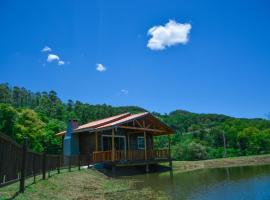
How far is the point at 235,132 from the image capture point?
52.4 metres

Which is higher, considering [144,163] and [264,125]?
[264,125]

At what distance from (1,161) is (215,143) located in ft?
171

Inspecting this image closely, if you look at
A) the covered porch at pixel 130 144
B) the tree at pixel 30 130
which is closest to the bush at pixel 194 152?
the covered porch at pixel 130 144

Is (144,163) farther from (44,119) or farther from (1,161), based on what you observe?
(44,119)

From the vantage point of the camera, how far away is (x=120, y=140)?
80.3 ft

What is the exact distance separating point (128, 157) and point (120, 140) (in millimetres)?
3377

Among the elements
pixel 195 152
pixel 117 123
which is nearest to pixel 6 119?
pixel 117 123

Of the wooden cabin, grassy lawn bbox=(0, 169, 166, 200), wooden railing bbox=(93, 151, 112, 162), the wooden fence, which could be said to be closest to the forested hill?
the wooden cabin

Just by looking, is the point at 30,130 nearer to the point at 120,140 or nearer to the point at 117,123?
the point at 120,140

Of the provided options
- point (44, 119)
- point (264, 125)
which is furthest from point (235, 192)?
point (264, 125)

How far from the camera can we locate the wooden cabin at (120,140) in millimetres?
Answer: 21094

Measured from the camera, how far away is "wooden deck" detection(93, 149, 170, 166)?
2047cm

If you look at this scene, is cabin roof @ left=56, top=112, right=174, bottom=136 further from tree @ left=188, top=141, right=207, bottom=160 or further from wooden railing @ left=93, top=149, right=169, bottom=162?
tree @ left=188, top=141, right=207, bottom=160

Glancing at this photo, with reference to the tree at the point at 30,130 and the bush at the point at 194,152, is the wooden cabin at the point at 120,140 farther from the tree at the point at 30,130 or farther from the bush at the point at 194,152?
the bush at the point at 194,152
